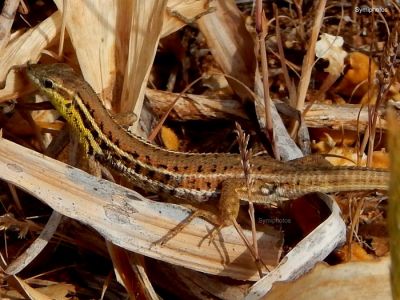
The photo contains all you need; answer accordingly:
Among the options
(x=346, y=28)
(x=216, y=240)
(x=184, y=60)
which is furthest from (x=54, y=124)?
(x=346, y=28)

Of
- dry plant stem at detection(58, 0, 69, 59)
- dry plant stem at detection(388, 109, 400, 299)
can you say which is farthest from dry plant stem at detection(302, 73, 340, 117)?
dry plant stem at detection(388, 109, 400, 299)

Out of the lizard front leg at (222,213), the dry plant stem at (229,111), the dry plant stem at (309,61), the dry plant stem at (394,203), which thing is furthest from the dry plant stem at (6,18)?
the dry plant stem at (394,203)

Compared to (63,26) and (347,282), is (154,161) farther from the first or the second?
(347,282)

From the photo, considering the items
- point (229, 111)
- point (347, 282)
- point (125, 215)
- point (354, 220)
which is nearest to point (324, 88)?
point (229, 111)

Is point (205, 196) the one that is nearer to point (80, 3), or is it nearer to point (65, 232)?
point (65, 232)

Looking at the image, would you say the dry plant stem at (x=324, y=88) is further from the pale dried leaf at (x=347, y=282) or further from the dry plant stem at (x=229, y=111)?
the pale dried leaf at (x=347, y=282)

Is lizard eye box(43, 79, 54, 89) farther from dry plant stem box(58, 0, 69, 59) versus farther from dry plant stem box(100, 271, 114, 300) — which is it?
dry plant stem box(100, 271, 114, 300)
